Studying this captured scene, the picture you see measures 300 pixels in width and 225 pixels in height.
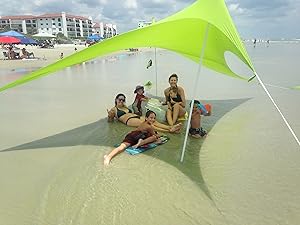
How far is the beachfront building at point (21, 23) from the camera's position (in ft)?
355

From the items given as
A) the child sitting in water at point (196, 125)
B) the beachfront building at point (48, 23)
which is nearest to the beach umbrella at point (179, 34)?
the child sitting in water at point (196, 125)

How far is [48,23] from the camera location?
113 m

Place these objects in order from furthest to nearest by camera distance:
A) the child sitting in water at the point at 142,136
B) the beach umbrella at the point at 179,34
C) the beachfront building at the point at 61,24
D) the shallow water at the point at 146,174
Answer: the beachfront building at the point at 61,24, the child sitting in water at the point at 142,136, the beach umbrella at the point at 179,34, the shallow water at the point at 146,174

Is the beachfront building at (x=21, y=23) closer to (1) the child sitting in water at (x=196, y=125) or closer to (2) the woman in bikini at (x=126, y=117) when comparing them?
(2) the woman in bikini at (x=126, y=117)

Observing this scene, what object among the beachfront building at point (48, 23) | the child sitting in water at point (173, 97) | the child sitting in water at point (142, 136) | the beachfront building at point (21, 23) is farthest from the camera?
the beachfront building at point (48, 23)

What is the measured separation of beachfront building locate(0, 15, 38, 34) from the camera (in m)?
108

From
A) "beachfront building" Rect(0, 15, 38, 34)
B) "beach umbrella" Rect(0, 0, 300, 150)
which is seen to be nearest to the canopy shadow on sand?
"beach umbrella" Rect(0, 0, 300, 150)

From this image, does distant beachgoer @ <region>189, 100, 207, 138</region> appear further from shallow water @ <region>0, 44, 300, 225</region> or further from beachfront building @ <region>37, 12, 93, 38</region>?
beachfront building @ <region>37, 12, 93, 38</region>

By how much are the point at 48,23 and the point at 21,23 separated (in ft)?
32.9

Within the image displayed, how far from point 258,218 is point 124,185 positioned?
1816 millimetres

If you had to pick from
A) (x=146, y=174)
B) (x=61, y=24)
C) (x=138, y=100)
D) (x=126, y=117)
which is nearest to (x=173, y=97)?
(x=138, y=100)

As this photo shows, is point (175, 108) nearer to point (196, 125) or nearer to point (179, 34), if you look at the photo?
point (196, 125)

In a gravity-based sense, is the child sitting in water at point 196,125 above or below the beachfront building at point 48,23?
below

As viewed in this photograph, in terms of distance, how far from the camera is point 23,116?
7.58m
